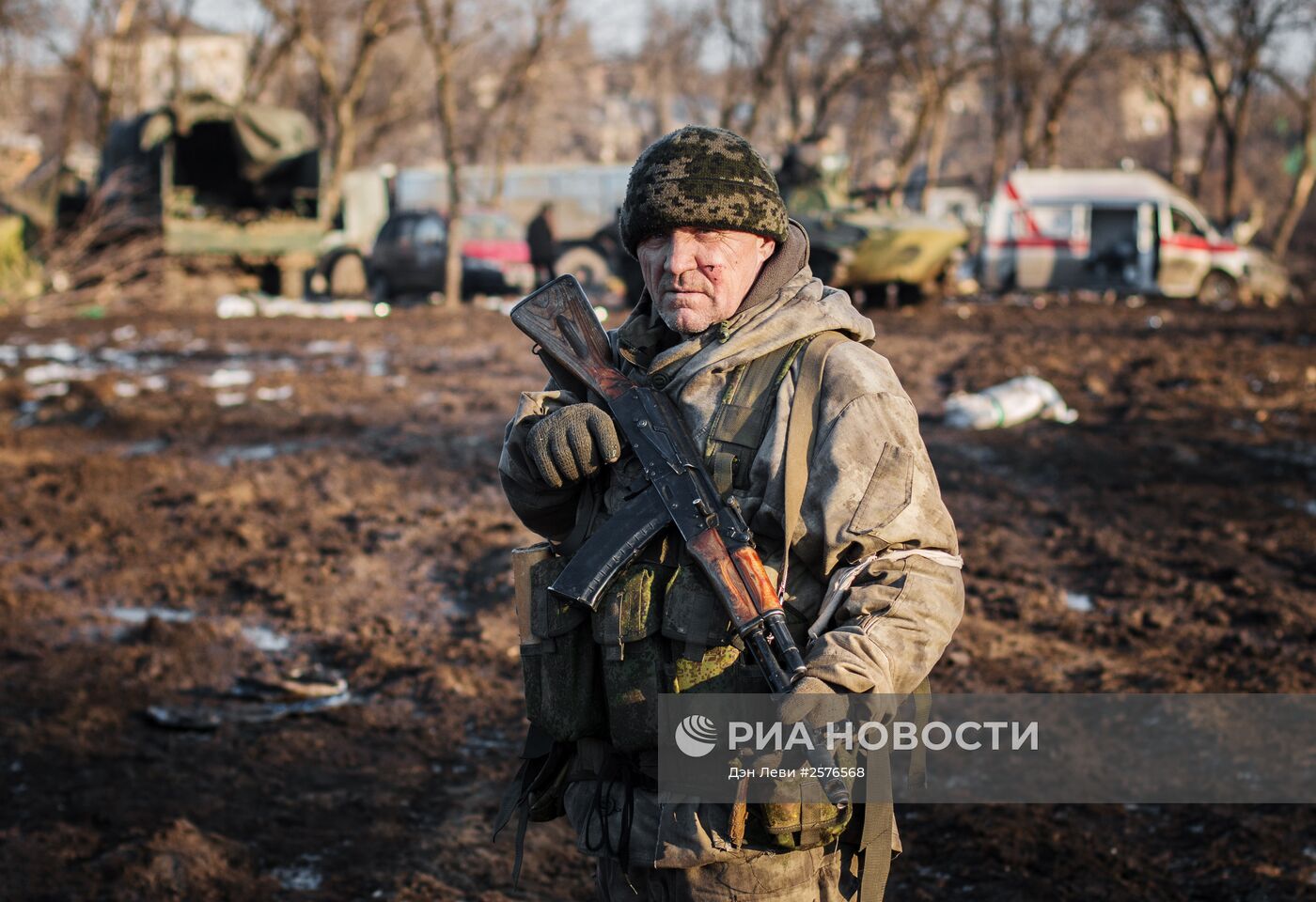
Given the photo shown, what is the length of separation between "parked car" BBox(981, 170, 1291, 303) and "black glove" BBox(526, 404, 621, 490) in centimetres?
1907

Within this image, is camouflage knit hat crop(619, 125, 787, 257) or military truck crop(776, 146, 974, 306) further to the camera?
military truck crop(776, 146, 974, 306)

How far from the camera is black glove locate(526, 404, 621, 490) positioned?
2.11m

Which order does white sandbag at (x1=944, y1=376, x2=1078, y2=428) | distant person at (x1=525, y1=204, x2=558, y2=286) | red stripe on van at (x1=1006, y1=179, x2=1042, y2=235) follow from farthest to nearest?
1. red stripe on van at (x1=1006, y1=179, x2=1042, y2=235)
2. distant person at (x1=525, y1=204, x2=558, y2=286)
3. white sandbag at (x1=944, y1=376, x2=1078, y2=428)

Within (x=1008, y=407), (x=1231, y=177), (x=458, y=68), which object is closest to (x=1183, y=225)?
(x=1231, y=177)

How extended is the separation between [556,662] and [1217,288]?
19.6m

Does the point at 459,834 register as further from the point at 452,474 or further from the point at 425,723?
the point at 452,474

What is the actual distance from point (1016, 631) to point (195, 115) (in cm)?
1592

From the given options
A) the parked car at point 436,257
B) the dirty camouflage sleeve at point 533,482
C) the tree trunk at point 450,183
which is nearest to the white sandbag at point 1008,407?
the dirty camouflage sleeve at point 533,482

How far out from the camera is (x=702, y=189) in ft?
6.80

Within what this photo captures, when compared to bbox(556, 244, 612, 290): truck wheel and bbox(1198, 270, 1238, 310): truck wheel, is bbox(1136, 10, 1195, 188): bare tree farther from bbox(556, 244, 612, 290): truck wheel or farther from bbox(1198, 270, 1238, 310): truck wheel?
bbox(556, 244, 612, 290): truck wheel

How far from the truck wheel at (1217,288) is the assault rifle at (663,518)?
749 inches

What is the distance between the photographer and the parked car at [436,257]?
1983 centimetres

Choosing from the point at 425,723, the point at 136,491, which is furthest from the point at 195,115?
the point at 425,723

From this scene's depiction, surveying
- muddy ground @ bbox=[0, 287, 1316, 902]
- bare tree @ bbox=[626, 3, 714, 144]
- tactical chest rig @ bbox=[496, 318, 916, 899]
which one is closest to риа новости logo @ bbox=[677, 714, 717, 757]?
tactical chest rig @ bbox=[496, 318, 916, 899]
